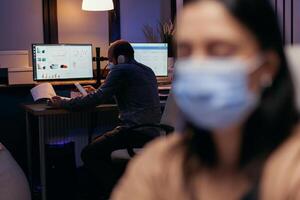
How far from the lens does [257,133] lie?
944mm

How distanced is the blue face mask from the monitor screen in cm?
314

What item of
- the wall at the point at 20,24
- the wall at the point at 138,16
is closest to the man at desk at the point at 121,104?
the wall at the point at 20,24

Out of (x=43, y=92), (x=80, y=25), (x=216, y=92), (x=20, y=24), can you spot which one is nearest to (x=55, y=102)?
(x=43, y=92)

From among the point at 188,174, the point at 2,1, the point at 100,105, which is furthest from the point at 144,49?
the point at 188,174

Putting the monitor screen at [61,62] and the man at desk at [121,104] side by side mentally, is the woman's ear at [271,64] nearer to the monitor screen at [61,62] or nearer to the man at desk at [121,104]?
the man at desk at [121,104]

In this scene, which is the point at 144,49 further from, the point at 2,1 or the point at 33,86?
the point at 2,1

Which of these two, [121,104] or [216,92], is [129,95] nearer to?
[121,104]

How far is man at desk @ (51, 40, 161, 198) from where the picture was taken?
344cm

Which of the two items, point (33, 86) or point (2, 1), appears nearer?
point (33, 86)

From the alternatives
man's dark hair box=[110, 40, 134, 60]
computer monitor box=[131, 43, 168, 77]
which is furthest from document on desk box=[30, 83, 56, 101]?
computer monitor box=[131, 43, 168, 77]

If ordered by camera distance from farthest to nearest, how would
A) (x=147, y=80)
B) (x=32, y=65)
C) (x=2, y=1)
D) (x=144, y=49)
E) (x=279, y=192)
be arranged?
(x=2, y=1) → (x=144, y=49) → (x=32, y=65) → (x=147, y=80) → (x=279, y=192)

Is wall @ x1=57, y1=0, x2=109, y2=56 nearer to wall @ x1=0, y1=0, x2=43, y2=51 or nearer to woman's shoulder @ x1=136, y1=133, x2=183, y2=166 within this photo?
wall @ x1=0, y1=0, x2=43, y2=51

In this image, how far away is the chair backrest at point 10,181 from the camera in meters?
3.11

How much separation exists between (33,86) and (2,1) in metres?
1.23
